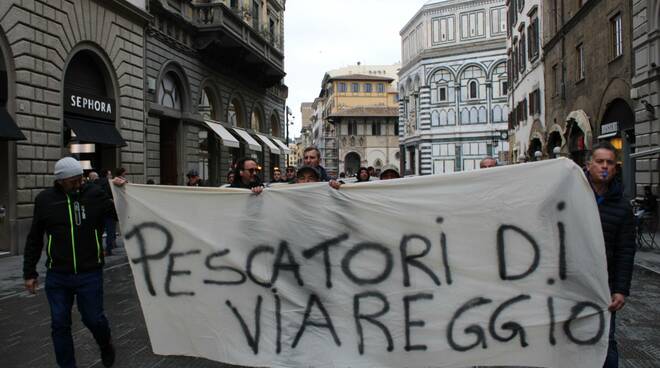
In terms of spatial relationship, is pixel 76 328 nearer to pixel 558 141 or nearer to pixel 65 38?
pixel 65 38

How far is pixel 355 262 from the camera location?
15.1 feet

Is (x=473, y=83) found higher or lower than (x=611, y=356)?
higher

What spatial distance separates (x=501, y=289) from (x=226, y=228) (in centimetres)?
220

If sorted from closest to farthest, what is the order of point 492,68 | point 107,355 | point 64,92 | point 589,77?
point 107,355
point 64,92
point 589,77
point 492,68

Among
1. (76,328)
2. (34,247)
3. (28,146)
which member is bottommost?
(76,328)

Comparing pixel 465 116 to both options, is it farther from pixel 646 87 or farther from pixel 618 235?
pixel 618 235

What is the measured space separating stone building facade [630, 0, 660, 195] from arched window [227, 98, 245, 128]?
57.6 feet

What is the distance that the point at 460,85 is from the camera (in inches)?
2682

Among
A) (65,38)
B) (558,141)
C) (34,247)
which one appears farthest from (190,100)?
(34,247)

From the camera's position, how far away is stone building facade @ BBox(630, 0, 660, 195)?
53.9ft

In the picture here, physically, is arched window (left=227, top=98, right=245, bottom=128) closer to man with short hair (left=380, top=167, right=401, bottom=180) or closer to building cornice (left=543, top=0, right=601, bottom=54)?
building cornice (left=543, top=0, right=601, bottom=54)

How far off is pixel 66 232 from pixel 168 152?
18438mm

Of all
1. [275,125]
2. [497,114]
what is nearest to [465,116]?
[497,114]

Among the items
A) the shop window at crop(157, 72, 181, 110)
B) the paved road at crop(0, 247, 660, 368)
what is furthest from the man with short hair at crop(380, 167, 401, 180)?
the shop window at crop(157, 72, 181, 110)
